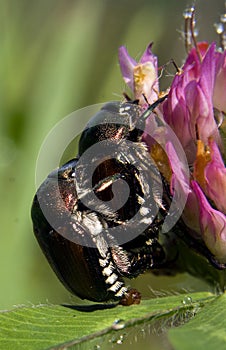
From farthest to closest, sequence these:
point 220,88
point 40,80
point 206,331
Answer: point 40,80, point 220,88, point 206,331

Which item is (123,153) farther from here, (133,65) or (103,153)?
(133,65)

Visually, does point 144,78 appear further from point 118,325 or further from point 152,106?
point 118,325

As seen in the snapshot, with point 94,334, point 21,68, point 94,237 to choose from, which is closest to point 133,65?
point 94,237

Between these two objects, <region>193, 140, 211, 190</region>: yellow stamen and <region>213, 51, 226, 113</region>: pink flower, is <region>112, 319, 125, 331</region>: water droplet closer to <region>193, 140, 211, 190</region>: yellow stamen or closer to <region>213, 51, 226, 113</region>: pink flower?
<region>193, 140, 211, 190</region>: yellow stamen

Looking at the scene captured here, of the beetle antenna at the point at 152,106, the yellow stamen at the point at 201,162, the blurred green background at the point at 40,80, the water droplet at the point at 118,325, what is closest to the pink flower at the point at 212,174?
the yellow stamen at the point at 201,162

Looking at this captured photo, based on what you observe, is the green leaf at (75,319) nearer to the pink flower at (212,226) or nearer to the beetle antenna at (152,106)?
the pink flower at (212,226)

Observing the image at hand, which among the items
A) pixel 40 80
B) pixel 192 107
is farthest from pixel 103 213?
pixel 40 80

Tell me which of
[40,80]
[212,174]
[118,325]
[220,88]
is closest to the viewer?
[118,325]
